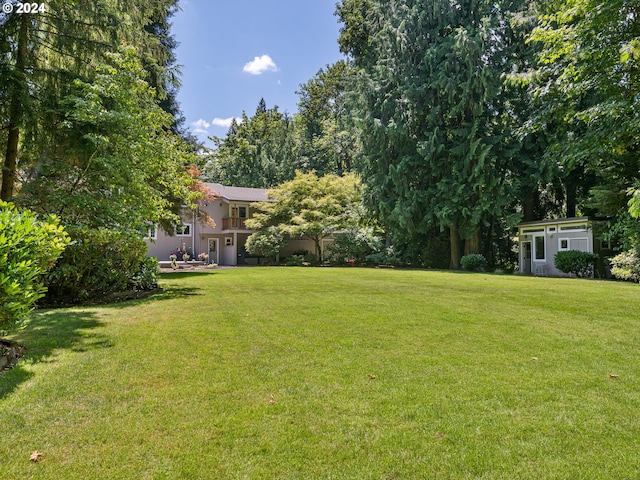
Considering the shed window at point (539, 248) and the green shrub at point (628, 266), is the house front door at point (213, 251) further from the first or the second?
the green shrub at point (628, 266)

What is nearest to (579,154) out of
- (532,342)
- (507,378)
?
(532,342)

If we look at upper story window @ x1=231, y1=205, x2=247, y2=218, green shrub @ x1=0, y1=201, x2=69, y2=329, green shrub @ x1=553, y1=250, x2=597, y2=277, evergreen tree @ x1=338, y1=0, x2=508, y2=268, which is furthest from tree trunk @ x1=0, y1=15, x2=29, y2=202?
upper story window @ x1=231, y1=205, x2=247, y2=218

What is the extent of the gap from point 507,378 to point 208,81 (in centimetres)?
3876

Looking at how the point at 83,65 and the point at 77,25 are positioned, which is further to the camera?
the point at 83,65

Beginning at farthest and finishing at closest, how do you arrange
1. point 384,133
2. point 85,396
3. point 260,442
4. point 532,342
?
point 384,133, point 532,342, point 85,396, point 260,442

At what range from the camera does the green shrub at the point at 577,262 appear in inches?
664

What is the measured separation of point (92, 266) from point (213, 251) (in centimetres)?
2170

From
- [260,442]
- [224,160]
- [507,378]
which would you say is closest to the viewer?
[260,442]

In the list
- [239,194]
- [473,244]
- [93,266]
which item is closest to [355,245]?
[473,244]

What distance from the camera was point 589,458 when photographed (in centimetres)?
242

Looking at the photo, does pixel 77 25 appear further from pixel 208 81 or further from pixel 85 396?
pixel 208 81

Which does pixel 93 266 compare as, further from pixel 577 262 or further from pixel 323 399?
pixel 577 262

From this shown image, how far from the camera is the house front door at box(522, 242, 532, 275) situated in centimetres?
2131

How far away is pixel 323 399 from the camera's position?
3.28m
